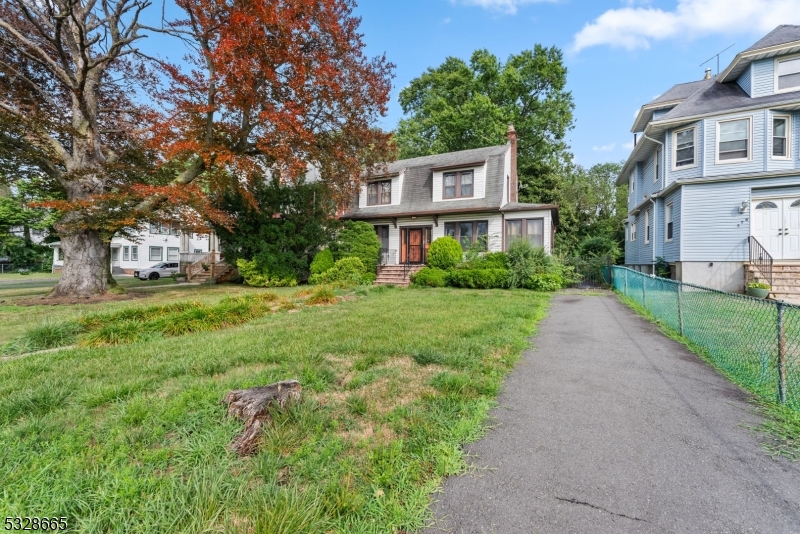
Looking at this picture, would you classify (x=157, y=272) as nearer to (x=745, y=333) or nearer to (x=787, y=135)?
(x=745, y=333)

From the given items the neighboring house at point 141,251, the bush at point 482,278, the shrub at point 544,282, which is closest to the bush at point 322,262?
the bush at point 482,278

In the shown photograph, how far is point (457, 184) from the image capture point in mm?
17844

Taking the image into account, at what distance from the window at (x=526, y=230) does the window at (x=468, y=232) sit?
107cm

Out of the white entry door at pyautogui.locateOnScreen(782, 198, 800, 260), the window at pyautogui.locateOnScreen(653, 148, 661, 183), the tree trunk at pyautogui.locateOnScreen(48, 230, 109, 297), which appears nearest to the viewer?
the tree trunk at pyautogui.locateOnScreen(48, 230, 109, 297)

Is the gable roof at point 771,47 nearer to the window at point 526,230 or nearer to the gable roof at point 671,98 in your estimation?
the gable roof at point 671,98

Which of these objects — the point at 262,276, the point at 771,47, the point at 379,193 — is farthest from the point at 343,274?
the point at 771,47

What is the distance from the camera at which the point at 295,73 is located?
37.4ft

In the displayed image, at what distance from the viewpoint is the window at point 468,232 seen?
16.5 m

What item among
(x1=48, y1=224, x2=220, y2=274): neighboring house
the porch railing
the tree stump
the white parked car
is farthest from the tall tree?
the tree stump

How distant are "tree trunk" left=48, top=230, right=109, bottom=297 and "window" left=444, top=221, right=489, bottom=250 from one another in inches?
559

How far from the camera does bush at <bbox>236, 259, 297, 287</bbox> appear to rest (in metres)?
15.5

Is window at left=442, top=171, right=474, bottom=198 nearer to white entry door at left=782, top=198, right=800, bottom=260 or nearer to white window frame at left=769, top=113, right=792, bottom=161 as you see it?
white window frame at left=769, top=113, right=792, bottom=161

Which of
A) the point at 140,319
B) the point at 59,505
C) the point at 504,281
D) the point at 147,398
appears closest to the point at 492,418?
the point at 59,505

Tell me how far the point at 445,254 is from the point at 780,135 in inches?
490
